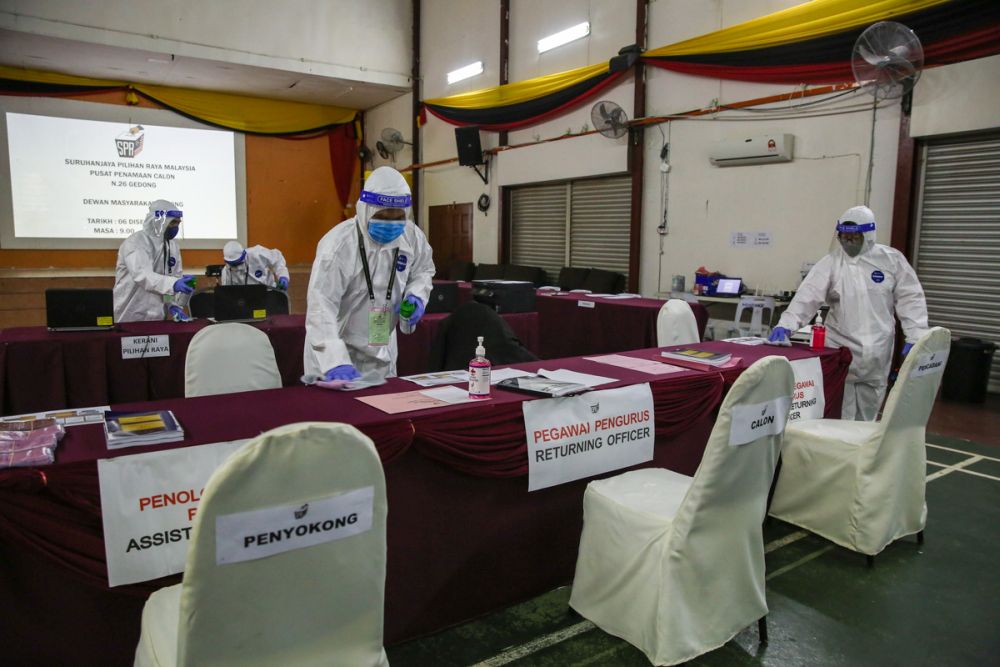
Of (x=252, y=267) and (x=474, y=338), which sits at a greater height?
(x=252, y=267)

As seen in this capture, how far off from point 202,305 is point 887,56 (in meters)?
5.55

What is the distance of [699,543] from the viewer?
5.88ft

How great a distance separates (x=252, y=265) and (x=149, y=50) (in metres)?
3.95

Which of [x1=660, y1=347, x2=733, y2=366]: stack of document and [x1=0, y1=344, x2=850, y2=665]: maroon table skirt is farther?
[x1=660, y1=347, x2=733, y2=366]: stack of document

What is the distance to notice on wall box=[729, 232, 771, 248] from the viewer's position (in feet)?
21.0

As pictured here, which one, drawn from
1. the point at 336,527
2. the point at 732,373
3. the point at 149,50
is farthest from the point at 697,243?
the point at 149,50

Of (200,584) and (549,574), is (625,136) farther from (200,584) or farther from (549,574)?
(200,584)

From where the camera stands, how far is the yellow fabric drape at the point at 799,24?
201 inches

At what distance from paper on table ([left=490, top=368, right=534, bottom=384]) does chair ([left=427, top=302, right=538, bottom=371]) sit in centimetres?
40

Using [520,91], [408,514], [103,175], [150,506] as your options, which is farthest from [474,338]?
[103,175]

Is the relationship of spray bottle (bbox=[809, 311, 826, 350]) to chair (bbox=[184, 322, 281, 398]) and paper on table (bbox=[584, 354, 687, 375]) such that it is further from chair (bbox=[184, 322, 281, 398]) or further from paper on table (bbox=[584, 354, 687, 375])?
chair (bbox=[184, 322, 281, 398])

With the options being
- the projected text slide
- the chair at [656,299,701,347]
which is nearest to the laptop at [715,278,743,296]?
the chair at [656,299,701,347]

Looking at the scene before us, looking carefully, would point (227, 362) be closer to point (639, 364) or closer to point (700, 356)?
point (639, 364)

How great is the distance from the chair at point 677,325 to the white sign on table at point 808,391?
811 millimetres
